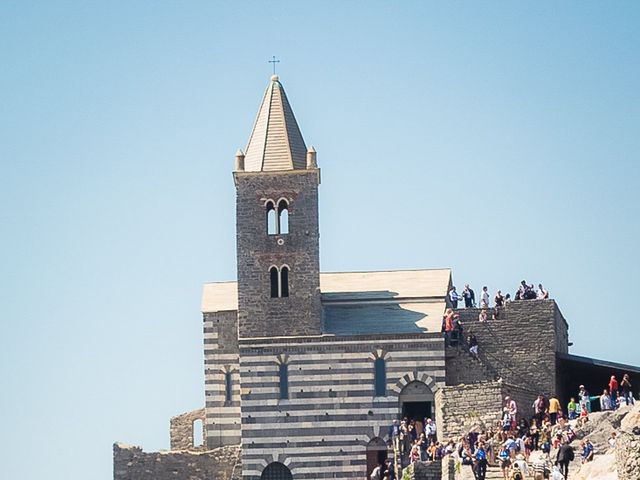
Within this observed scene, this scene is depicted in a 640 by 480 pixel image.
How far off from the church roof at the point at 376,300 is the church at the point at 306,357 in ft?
0.26

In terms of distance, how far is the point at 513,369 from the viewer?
248ft

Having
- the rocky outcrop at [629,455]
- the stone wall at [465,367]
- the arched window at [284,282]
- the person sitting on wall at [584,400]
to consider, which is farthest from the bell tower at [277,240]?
the rocky outcrop at [629,455]

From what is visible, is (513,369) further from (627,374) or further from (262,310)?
(262,310)

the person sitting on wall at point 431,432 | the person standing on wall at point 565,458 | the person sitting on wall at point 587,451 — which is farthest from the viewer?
the person sitting on wall at point 431,432

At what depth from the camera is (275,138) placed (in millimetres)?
76188

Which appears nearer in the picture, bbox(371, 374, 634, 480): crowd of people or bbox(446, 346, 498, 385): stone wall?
bbox(371, 374, 634, 480): crowd of people

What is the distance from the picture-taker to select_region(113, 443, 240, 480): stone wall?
74.9 metres

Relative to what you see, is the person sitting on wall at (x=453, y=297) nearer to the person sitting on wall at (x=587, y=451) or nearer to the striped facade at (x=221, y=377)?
the striped facade at (x=221, y=377)

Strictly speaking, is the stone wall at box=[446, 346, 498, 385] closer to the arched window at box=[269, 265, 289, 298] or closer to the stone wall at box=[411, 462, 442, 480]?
the arched window at box=[269, 265, 289, 298]

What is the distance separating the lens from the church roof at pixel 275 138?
249ft

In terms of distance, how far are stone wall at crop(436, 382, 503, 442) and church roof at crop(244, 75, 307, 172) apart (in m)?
10.3

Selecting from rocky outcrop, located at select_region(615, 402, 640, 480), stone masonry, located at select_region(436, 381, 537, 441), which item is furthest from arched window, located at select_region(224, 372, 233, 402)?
rocky outcrop, located at select_region(615, 402, 640, 480)

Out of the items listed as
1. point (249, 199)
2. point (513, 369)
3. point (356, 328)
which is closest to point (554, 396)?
point (513, 369)

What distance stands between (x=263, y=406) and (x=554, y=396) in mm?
10216
